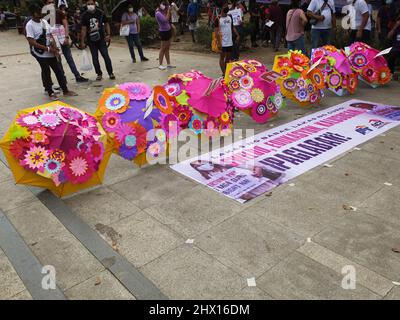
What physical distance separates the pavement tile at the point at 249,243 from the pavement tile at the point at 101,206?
102cm

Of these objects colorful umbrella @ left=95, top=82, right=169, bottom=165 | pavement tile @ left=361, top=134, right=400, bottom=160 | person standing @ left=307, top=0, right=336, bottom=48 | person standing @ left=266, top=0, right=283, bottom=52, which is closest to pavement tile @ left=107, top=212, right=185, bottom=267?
colorful umbrella @ left=95, top=82, right=169, bottom=165

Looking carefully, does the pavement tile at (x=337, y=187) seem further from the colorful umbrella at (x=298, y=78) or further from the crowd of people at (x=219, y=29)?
the crowd of people at (x=219, y=29)

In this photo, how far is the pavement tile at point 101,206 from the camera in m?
4.18

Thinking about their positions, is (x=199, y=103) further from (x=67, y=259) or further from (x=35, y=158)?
(x=67, y=259)

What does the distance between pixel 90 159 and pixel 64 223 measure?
30.5 inches

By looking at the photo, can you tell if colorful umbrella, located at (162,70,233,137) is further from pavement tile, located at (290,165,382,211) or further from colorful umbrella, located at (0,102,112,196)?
pavement tile, located at (290,165,382,211)

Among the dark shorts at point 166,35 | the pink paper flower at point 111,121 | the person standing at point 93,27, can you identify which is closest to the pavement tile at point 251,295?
the pink paper flower at point 111,121

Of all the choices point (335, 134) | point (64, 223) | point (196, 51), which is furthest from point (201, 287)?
point (196, 51)

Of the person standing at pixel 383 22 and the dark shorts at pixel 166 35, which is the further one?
the dark shorts at pixel 166 35

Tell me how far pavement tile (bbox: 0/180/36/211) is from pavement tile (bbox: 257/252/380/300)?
2.97 m

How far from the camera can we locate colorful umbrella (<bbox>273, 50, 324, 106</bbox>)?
286 inches

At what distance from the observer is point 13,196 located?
186 inches

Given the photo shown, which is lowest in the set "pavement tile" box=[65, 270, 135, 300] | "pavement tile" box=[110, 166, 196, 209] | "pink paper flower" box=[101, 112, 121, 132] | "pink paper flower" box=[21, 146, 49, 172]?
"pavement tile" box=[65, 270, 135, 300]

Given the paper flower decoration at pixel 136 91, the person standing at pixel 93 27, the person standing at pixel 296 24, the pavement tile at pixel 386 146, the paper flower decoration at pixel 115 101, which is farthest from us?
the person standing at pixel 93 27
